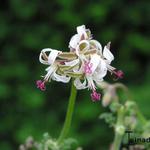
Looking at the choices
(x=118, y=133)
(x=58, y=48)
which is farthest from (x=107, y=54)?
(x=58, y=48)

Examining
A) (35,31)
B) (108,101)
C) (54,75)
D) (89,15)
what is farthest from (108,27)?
(54,75)

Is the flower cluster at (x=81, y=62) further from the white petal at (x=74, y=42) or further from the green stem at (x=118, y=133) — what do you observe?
the green stem at (x=118, y=133)

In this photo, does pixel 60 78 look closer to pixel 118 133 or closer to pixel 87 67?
pixel 87 67

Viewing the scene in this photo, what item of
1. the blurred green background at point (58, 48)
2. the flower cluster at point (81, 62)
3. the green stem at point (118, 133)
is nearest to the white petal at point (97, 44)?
the flower cluster at point (81, 62)

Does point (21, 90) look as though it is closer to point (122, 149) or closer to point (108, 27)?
point (108, 27)

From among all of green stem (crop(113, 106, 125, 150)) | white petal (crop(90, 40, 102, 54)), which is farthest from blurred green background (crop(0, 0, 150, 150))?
white petal (crop(90, 40, 102, 54))
